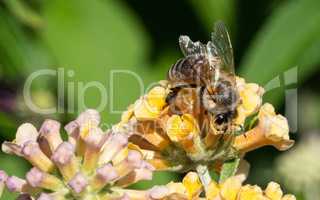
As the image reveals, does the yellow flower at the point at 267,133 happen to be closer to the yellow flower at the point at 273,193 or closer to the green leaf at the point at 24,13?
the yellow flower at the point at 273,193

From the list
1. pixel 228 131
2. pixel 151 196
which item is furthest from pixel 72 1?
pixel 151 196

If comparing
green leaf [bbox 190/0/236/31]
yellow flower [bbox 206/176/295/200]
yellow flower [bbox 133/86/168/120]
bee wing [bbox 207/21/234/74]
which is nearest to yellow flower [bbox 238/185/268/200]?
yellow flower [bbox 206/176/295/200]

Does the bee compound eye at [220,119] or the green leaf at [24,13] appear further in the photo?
the green leaf at [24,13]

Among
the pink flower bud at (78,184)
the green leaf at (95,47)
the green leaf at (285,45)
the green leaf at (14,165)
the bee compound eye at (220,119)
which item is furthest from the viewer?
the green leaf at (95,47)

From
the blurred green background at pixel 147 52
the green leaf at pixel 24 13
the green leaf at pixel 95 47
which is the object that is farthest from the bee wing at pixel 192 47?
the green leaf at pixel 24 13

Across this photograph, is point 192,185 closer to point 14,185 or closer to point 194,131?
point 194,131

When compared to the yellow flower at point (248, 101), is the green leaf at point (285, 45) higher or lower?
higher

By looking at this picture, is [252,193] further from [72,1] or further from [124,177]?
[72,1]
